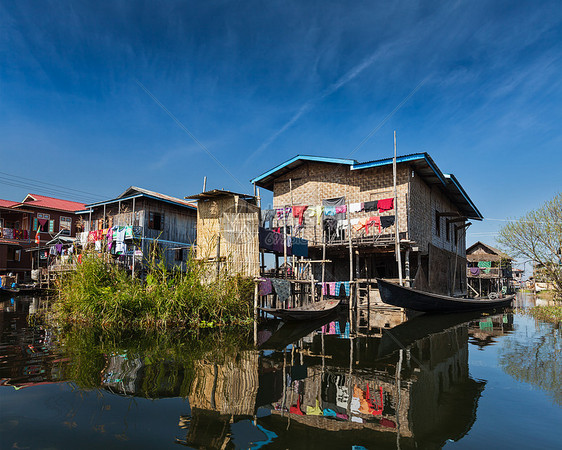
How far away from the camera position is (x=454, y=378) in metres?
5.66

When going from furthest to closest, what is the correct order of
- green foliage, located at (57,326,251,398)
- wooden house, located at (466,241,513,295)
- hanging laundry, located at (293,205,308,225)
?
wooden house, located at (466,241,513,295) < hanging laundry, located at (293,205,308,225) < green foliage, located at (57,326,251,398)

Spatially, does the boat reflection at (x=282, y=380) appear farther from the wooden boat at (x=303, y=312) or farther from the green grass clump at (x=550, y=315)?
the green grass clump at (x=550, y=315)

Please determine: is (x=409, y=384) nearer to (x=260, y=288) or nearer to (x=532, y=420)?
(x=532, y=420)

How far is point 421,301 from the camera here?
12742 millimetres

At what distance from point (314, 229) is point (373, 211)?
2.97 m

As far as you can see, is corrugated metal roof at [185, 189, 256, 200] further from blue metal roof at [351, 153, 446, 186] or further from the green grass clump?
the green grass clump

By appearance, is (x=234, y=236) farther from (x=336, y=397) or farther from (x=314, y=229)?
(x=336, y=397)

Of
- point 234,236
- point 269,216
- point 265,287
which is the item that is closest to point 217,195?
point 234,236

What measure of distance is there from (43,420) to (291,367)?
351cm

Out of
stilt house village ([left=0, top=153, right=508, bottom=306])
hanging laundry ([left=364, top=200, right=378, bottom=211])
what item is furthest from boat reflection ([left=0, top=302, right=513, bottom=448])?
hanging laundry ([left=364, top=200, right=378, bottom=211])

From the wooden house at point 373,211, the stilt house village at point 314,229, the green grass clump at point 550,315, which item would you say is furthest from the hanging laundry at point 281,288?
the green grass clump at point 550,315

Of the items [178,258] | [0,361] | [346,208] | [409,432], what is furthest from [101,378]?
[178,258]

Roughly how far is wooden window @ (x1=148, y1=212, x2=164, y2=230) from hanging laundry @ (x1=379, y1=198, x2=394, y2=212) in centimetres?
1288

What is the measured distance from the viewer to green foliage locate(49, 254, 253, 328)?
925 cm
